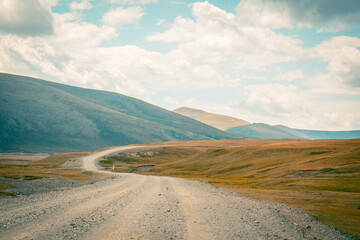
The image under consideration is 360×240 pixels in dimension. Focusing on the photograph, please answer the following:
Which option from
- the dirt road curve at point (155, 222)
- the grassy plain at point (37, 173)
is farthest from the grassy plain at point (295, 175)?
the grassy plain at point (37, 173)

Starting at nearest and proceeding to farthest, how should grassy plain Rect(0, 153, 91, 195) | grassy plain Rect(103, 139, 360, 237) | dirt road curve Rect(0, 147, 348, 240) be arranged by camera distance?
dirt road curve Rect(0, 147, 348, 240) → grassy plain Rect(103, 139, 360, 237) → grassy plain Rect(0, 153, 91, 195)

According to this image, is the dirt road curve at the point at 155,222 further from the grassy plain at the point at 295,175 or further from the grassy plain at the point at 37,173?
the grassy plain at the point at 37,173

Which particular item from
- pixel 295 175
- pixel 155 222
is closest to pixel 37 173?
pixel 295 175

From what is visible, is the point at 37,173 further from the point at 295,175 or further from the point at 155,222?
the point at 155,222

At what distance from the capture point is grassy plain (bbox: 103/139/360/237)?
2633cm

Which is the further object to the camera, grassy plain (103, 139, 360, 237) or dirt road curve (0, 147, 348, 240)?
grassy plain (103, 139, 360, 237)

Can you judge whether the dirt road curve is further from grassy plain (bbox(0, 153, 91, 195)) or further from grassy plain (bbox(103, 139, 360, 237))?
grassy plain (bbox(0, 153, 91, 195))

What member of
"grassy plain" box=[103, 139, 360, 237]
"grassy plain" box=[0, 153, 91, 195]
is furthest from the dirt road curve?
"grassy plain" box=[0, 153, 91, 195]

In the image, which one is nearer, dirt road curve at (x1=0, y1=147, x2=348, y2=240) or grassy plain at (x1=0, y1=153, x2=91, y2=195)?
dirt road curve at (x1=0, y1=147, x2=348, y2=240)

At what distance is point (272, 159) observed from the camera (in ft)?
249

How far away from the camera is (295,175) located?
5200 centimetres

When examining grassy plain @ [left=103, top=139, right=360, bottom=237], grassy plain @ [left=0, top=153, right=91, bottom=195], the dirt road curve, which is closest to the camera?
the dirt road curve

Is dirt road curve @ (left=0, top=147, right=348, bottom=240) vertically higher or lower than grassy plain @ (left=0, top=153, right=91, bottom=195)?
higher

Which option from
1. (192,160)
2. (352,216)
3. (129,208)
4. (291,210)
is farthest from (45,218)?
(192,160)
